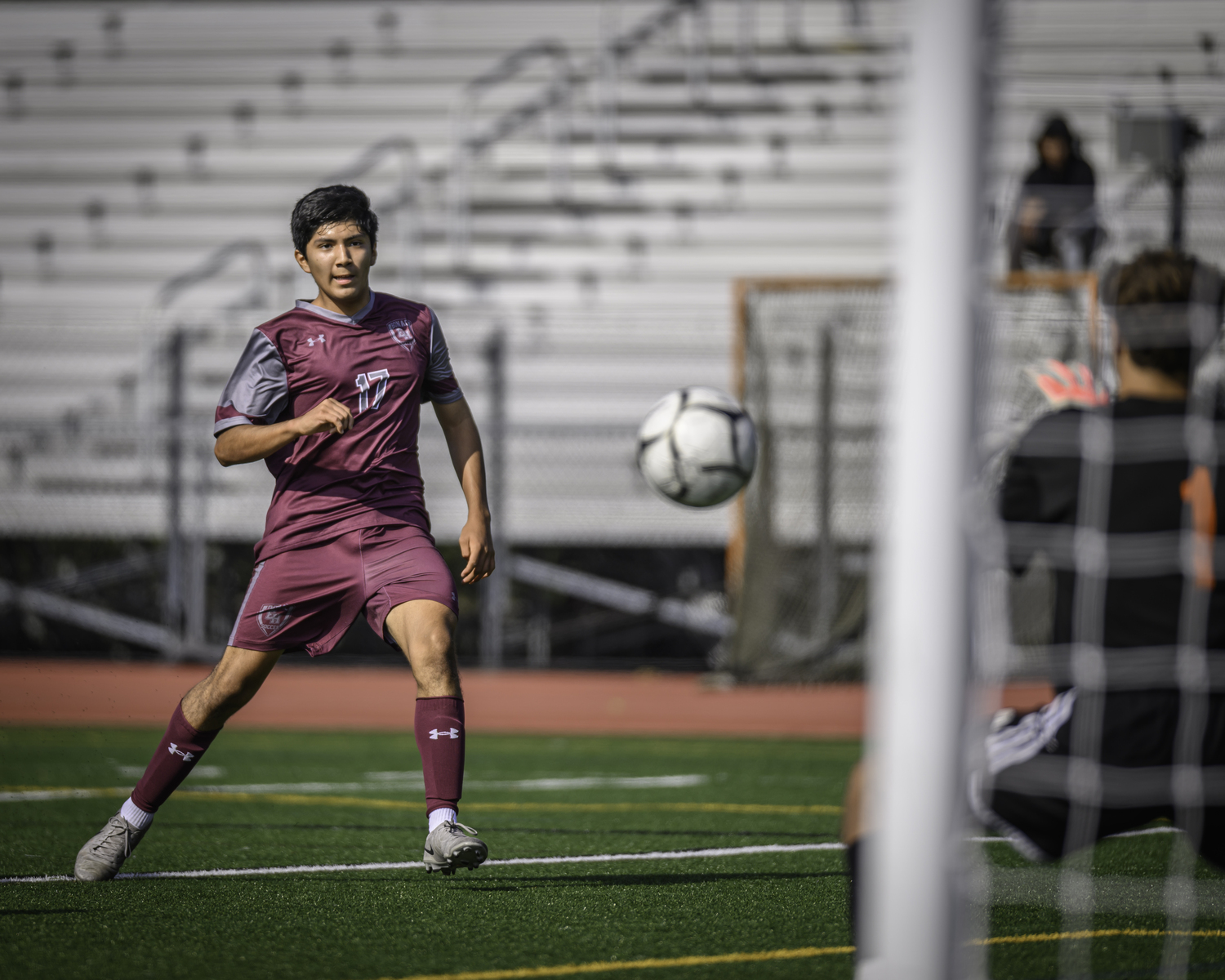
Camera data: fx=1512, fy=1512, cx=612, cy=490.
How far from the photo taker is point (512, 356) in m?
13.1

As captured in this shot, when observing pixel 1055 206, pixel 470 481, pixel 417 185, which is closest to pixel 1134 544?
pixel 470 481

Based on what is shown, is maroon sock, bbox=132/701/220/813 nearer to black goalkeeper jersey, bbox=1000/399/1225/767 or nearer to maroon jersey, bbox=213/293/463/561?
maroon jersey, bbox=213/293/463/561

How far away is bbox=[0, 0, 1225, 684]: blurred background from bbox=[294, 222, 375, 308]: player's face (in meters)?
6.18

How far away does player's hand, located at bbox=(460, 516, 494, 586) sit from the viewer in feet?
13.9

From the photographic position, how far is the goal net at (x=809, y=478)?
415 inches

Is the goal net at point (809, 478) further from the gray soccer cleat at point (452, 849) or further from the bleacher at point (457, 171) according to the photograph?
the gray soccer cleat at point (452, 849)

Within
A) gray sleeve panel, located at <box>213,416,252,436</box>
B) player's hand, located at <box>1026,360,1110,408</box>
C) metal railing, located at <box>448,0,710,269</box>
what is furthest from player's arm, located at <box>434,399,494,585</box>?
metal railing, located at <box>448,0,710,269</box>

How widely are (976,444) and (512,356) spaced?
1095cm

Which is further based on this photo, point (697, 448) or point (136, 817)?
point (697, 448)

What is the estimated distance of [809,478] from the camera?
1074cm

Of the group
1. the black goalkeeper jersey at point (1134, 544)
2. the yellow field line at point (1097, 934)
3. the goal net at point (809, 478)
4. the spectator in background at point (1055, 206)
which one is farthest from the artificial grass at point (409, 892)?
the spectator in background at point (1055, 206)

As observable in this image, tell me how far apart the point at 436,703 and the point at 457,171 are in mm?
11297

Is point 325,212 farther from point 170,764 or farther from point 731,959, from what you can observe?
point 731,959

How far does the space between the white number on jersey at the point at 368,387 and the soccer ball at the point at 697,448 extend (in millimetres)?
1445
